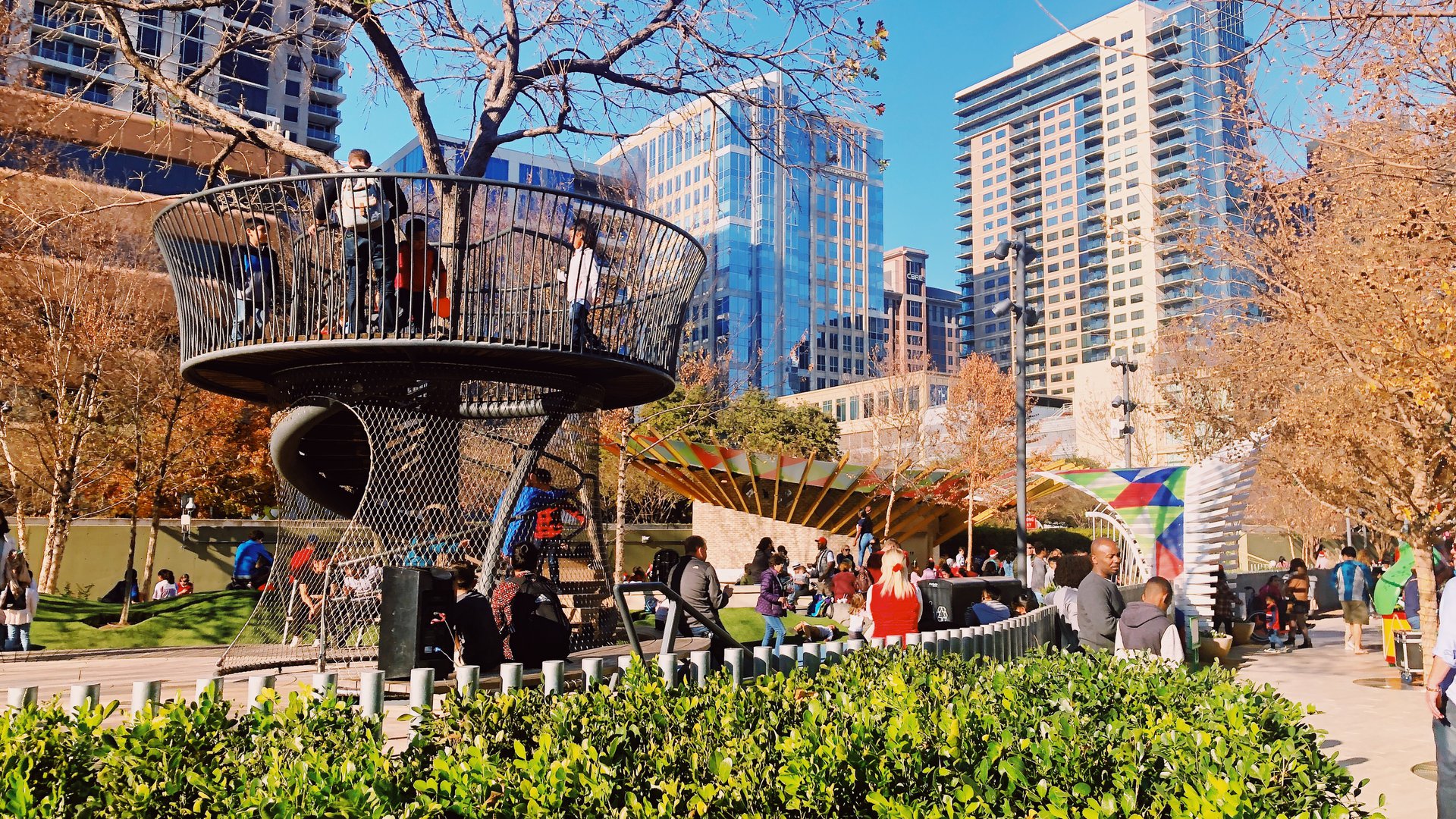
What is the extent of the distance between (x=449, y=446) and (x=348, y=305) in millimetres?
1509

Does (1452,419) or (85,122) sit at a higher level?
(85,122)

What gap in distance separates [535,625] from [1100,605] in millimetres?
4668

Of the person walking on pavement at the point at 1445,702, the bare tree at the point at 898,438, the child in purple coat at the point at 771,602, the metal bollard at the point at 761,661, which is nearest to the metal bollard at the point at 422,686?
the metal bollard at the point at 761,661

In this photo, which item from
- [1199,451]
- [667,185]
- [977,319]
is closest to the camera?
[1199,451]

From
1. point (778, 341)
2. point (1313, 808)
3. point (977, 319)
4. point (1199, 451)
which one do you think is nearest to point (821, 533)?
point (1199, 451)

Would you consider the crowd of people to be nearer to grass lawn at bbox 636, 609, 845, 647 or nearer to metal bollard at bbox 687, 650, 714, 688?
A: grass lawn at bbox 636, 609, 845, 647

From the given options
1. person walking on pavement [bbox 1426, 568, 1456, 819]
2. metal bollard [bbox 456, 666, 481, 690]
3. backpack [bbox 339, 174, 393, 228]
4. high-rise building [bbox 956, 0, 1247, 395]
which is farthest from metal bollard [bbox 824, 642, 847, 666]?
high-rise building [bbox 956, 0, 1247, 395]

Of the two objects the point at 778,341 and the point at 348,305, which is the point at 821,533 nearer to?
the point at 348,305

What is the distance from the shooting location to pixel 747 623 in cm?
1630

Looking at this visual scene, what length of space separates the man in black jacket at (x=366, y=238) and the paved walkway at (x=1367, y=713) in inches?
271

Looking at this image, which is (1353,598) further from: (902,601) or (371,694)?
(371,694)

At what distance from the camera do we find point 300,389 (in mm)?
8398

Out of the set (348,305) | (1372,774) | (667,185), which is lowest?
(1372,774)

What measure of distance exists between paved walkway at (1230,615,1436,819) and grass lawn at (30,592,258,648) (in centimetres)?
1213
